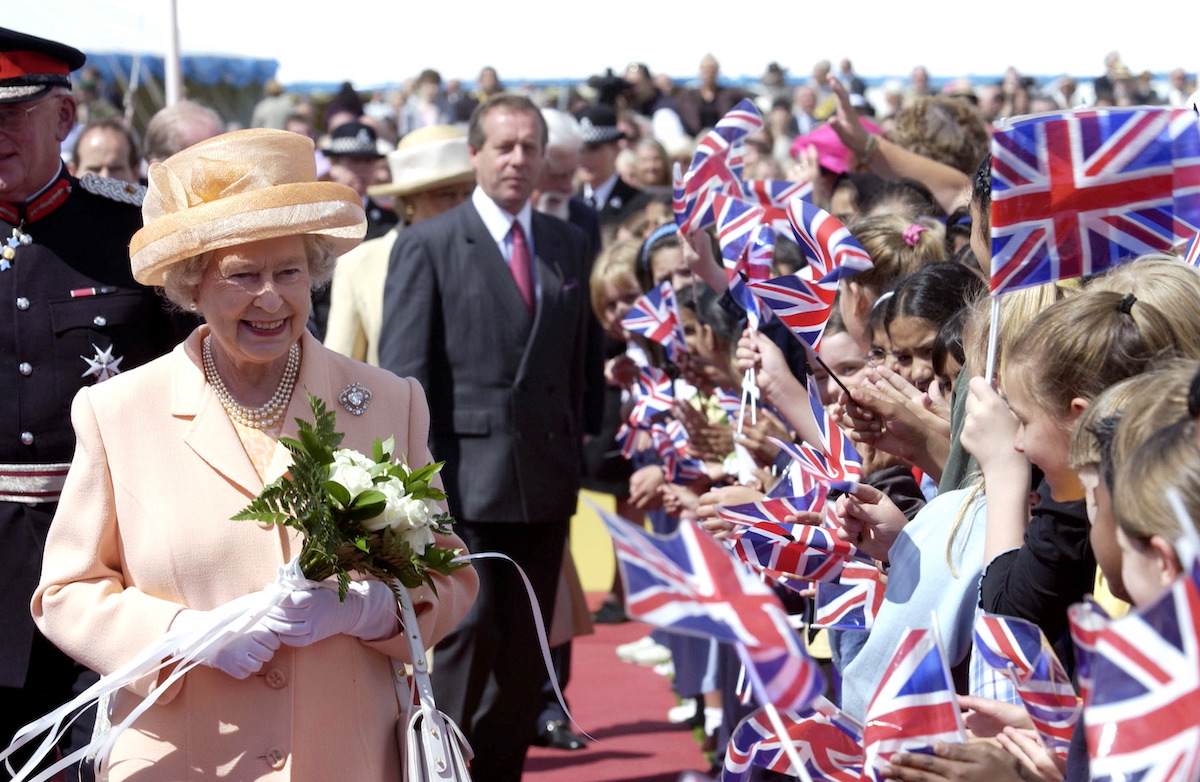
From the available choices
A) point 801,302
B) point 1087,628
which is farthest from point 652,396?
point 1087,628

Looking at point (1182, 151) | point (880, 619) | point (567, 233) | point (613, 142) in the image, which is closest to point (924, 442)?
point (880, 619)

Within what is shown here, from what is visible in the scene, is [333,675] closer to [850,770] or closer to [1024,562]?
[850,770]

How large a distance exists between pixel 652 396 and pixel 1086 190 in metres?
3.11

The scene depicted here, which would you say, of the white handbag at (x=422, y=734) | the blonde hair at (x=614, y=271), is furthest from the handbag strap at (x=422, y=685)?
the blonde hair at (x=614, y=271)

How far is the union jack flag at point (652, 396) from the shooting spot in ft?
18.9

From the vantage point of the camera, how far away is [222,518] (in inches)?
116

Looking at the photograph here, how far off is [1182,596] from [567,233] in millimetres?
4522

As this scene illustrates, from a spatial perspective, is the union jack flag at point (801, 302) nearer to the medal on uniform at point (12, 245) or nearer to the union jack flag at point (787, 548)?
the union jack flag at point (787, 548)

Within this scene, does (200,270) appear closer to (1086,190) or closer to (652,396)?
(1086,190)

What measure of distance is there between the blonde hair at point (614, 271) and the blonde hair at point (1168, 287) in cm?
382

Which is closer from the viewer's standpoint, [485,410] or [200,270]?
[200,270]

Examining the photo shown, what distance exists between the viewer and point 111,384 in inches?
120

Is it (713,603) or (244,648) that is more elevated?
(713,603)

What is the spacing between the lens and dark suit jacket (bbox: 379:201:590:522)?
546 cm
